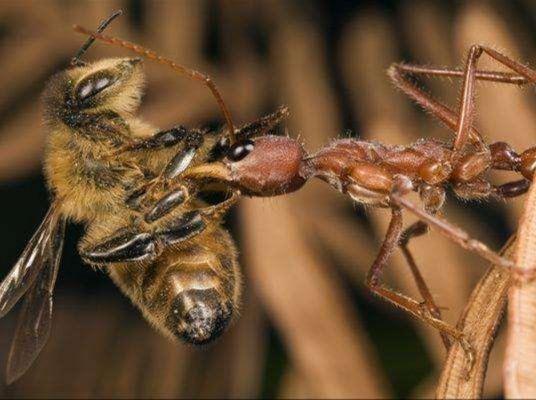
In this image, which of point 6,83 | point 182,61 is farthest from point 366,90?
point 6,83

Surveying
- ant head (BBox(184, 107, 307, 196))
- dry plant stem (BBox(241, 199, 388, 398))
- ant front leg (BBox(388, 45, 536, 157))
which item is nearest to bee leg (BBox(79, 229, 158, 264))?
ant head (BBox(184, 107, 307, 196))

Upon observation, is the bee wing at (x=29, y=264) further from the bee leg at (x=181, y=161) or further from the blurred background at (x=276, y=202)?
the blurred background at (x=276, y=202)

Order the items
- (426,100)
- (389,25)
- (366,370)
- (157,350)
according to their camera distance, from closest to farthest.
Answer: (426,100) → (366,370) → (157,350) → (389,25)

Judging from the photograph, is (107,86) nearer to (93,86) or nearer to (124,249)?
(93,86)

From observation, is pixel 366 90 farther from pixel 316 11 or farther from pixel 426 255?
pixel 426 255

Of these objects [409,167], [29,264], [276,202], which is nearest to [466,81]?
[409,167]

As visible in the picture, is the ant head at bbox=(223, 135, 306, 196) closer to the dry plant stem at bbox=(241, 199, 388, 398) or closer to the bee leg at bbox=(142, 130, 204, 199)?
the bee leg at bbox=(142, 130, 204, 199)

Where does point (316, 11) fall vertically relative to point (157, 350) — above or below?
above
